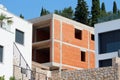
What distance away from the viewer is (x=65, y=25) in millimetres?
53875

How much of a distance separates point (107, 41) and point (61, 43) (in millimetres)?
11287

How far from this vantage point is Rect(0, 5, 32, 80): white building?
32.4 meters

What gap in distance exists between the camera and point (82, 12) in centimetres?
7200

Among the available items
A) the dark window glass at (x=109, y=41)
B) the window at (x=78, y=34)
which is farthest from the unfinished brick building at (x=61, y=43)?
the dark window glass at (x=109, y=41)

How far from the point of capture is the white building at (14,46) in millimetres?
32438

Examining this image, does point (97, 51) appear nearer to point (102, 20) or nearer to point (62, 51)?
point (102, 20)

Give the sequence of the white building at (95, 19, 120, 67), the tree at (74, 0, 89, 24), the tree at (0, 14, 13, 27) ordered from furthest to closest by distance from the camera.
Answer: the tree at (74, 0, 89, 24)
the white building at (95, 19, 120, 67)
the tree at (0, 14, 13, 27)

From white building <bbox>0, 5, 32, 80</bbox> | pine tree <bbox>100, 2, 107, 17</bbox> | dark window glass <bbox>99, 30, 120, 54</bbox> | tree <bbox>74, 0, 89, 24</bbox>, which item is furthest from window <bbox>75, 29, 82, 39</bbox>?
white building <bbox>0, 5, 32, 80</bbox>

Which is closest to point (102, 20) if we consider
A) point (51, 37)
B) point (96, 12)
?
point (51, 37)

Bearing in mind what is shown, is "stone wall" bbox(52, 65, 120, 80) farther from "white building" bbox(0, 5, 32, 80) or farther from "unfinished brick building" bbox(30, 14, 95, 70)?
"unfinished brick building" bbox(30, 14, 95, 70)

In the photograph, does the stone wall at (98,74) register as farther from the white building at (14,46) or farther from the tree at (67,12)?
the tree at (67,12)

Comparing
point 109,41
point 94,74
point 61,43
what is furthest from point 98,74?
point 61,43

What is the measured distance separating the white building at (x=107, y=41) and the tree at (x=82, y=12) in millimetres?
27863

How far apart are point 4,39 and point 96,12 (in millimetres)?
41997
